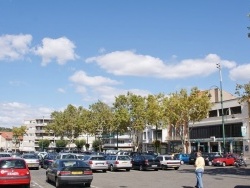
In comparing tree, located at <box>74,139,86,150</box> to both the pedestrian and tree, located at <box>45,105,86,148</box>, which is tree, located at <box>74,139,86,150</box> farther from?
the pedestrian

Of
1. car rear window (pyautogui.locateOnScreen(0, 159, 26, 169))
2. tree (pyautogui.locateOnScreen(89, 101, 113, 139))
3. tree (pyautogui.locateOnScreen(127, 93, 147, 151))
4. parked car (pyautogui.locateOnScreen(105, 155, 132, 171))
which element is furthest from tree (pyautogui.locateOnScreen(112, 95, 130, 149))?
car rear window (pyautogui.locateOnScreen(0, 159, 26, 169))


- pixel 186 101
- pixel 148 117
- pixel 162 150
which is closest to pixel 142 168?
pixel 186 101

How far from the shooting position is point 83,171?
21.0 metres

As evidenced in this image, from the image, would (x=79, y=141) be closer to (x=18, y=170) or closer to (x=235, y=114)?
(x=235, y=114)

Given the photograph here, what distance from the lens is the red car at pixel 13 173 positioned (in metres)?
19.2

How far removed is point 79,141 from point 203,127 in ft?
229

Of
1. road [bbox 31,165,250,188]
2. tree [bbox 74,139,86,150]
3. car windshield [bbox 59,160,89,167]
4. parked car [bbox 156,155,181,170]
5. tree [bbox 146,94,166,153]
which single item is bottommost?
road [bbox 31,165,250,188]

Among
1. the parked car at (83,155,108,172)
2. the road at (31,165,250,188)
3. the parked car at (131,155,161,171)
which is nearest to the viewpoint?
the road at (31,165,250,188)

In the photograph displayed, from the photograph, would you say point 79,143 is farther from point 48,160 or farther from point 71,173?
point 71,173

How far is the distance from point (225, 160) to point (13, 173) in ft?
98.3

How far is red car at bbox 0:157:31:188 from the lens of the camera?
19172mm

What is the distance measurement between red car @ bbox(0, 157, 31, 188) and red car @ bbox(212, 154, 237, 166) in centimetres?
2852

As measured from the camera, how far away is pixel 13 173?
1934 cm

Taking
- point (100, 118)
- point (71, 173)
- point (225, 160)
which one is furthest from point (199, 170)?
point (100, 118)
